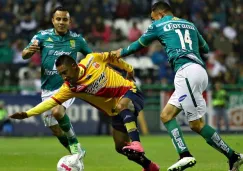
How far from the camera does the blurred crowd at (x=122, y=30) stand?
26.1 meters

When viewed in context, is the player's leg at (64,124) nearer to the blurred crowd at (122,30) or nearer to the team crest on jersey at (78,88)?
the team crest on jersey at (78,88)

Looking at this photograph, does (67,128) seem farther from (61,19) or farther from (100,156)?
(100,156)

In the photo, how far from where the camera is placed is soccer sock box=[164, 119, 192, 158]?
10320mm

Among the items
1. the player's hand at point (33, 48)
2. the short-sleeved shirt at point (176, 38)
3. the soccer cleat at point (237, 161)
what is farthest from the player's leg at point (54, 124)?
the soccer cleat at point (237, 161)

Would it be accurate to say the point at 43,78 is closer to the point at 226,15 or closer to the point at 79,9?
the point at 79,9


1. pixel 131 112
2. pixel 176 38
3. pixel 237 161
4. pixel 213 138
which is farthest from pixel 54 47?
pixel 237 161

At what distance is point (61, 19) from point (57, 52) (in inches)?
24.8

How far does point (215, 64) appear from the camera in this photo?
26438 mm

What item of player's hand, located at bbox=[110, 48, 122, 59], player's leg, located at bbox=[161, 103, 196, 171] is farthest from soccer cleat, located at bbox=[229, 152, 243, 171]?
player's hand, located at bbox=[110, 48, 122, 59]

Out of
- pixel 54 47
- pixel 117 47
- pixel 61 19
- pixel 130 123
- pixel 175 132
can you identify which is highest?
pixel 61 19

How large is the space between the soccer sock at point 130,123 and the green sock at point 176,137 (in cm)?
49

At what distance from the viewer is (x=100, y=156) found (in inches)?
617

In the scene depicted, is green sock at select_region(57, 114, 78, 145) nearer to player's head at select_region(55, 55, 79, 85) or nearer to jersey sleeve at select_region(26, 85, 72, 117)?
jersey sleeve at select_region(26, 85, 72, 117)

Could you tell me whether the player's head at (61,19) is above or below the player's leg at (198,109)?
above
